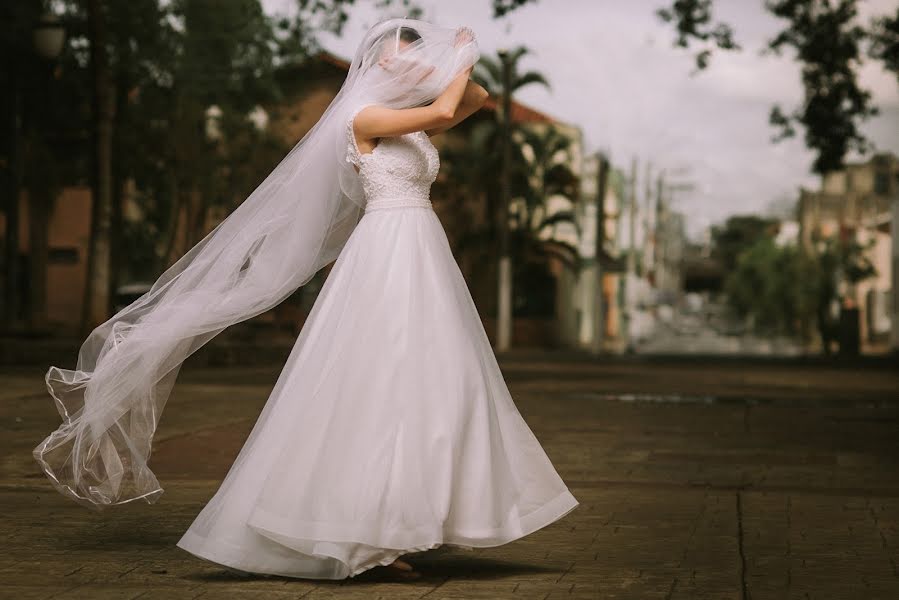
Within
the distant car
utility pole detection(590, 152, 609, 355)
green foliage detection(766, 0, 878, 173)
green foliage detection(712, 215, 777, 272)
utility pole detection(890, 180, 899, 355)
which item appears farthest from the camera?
green foliage detection(712, 215, 777, 272)

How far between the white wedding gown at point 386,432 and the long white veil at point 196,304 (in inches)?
10.6

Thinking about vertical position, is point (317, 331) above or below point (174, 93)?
below

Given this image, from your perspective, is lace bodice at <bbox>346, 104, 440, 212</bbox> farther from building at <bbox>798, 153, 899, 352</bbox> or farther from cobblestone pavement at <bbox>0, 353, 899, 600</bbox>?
building at <bbox>798, 153, 899, 352</bbox>

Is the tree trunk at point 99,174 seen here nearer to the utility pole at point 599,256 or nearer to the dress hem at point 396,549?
the utility pole at point 599,256

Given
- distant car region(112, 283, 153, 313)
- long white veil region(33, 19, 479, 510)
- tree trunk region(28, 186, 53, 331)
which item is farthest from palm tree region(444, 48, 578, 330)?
long white veil region(33, 19, 479, 510)

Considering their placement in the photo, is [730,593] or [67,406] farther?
[67,406]

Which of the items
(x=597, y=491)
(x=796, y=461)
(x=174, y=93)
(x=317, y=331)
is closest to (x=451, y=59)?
(x=317, y=331)

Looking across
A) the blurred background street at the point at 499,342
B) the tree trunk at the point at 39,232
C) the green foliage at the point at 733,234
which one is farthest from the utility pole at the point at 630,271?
the green foliage at the point at 733,234

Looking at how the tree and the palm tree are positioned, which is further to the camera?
the palm tree

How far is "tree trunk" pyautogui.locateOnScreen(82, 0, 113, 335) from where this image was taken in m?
24.2

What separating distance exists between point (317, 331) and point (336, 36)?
69.3 feet

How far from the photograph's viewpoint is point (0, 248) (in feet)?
165

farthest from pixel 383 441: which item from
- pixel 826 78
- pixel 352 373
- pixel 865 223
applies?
pixel 865 223

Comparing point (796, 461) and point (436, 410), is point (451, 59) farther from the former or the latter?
point (796, 461)
